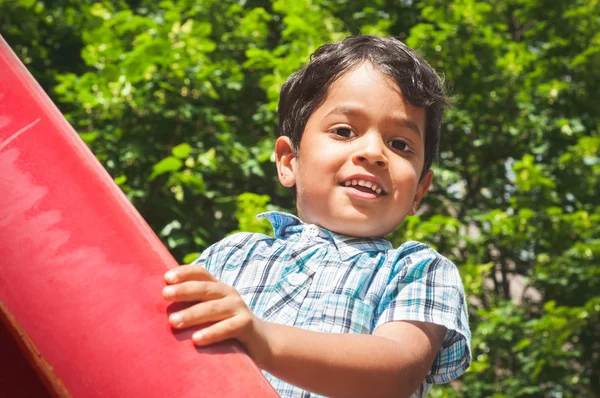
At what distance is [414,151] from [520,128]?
4251 mm

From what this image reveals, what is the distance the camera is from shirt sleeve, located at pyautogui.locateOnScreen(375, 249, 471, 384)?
1.29 meters

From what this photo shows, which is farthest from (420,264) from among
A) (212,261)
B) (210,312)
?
(210,312)

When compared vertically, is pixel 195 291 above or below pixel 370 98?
above

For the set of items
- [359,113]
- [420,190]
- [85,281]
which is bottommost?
[420,190]

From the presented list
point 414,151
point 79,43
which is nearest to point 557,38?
point 79,43

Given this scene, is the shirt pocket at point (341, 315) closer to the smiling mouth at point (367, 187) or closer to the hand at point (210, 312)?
the smiling mouth at point (367, 187)

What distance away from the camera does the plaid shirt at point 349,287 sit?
132 centimetres

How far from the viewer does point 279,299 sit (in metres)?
1.42

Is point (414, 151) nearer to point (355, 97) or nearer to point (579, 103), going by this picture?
point (355, 97)

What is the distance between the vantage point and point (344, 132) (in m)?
1.55

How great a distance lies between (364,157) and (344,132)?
3.6 inches

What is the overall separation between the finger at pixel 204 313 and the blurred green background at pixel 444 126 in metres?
3.17

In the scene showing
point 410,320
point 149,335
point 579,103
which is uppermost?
point 149,335

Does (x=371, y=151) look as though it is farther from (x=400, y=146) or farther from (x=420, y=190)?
(x=420, y=190)
